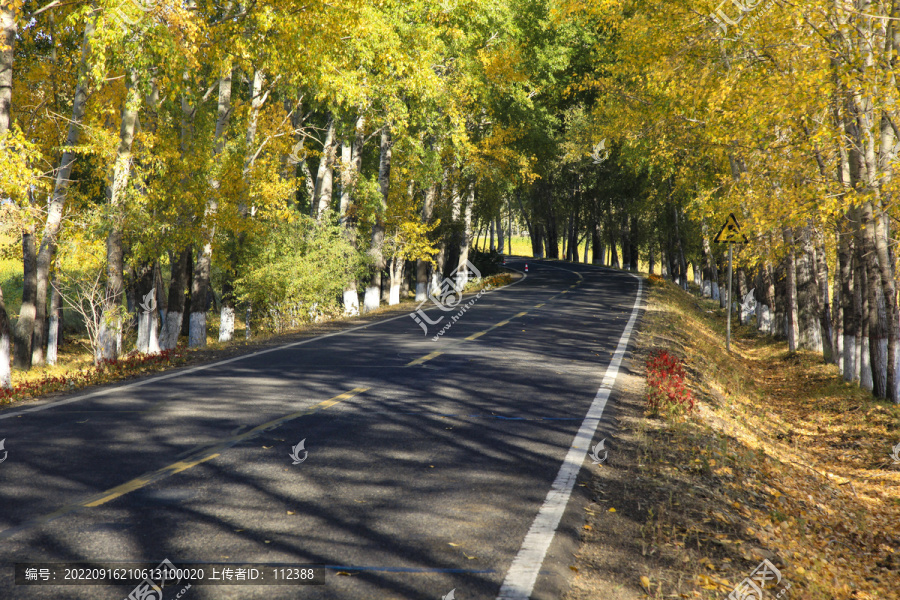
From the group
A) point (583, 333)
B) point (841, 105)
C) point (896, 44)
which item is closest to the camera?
point (896, 44)

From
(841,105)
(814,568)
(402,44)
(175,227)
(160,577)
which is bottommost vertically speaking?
(814,568)

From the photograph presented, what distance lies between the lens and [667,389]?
9672 millimetres

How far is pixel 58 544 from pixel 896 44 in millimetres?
13826

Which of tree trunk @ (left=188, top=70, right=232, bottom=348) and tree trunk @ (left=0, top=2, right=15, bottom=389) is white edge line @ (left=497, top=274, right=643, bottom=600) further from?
tree trunk @ (left=188, top=70, right=232, bottom=348)

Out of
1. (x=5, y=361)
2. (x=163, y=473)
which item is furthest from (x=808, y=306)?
(x=5, y=361)

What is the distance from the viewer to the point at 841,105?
13422 mm

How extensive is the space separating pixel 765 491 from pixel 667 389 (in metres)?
2.41

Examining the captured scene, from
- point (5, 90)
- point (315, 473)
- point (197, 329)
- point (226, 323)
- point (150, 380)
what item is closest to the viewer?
point (315, 473)

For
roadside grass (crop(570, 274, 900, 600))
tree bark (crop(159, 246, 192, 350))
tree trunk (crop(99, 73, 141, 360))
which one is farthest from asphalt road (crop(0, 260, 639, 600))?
tree bark (crop(159, 246, 192, 350))

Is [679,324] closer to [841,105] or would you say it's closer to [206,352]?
[841,105]

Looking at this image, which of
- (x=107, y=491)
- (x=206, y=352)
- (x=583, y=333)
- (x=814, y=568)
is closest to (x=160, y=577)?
(x=107, y=491)

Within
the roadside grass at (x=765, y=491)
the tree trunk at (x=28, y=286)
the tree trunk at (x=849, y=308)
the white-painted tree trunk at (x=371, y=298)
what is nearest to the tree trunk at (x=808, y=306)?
the tree trunk at (x=849, y=308)

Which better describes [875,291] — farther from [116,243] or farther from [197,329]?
[197,329]

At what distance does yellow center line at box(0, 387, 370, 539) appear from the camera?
5.26 metres
